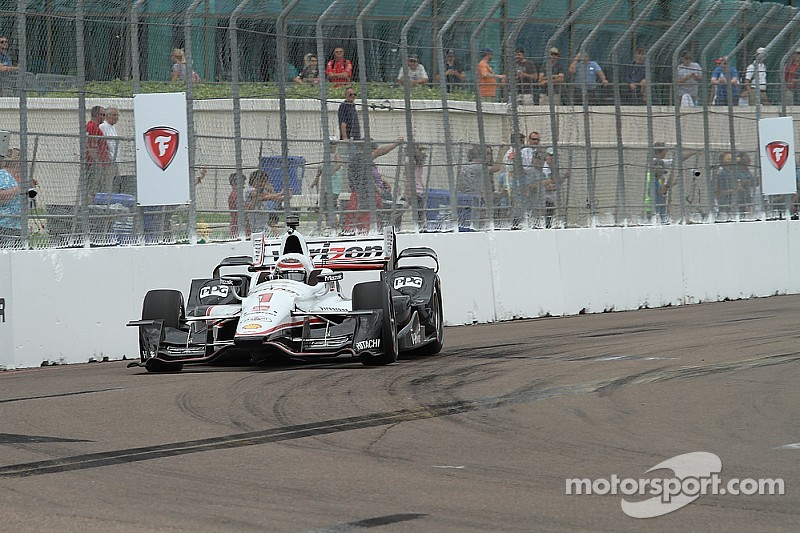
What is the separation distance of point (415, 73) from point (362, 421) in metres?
10.1

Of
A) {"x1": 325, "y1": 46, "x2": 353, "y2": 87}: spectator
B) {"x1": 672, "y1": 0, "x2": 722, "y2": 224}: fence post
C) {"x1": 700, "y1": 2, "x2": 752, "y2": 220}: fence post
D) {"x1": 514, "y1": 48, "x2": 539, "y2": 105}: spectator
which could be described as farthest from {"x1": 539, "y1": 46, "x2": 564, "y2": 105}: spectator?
{"x1": 325, "y1": 46, "x2": 353, "y2": 87}: spectator

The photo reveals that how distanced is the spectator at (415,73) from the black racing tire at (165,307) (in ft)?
21.4

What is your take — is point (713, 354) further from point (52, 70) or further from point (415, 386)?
point (52, 70)

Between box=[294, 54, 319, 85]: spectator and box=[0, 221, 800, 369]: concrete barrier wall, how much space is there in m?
2.38

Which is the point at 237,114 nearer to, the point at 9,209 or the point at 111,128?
the point at 111,128

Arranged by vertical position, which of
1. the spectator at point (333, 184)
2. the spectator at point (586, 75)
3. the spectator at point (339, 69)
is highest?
the spectator at point (586, 75)

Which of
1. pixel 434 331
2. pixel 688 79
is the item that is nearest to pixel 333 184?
pixel 434 331

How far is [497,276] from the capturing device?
706 inches

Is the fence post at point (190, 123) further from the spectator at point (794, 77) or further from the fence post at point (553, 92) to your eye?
the spectator at point (794, 77)

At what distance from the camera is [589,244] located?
1928 centimetres

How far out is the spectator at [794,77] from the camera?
23.7 m

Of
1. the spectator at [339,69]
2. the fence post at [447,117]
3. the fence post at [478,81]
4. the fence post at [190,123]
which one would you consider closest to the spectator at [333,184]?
the spectator at [339,69]

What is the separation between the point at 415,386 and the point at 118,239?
512 centimetres

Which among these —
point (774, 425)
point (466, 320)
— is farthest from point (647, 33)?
point (774, 425)
